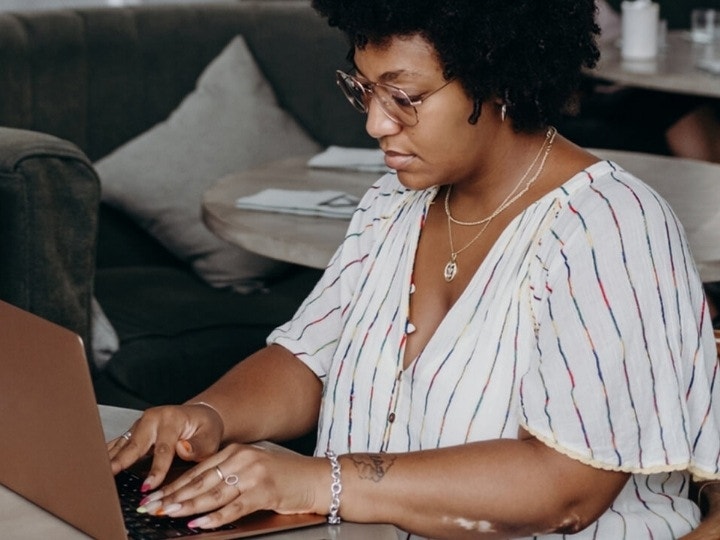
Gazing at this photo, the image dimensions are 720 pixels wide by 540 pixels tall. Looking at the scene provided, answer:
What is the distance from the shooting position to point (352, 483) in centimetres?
136

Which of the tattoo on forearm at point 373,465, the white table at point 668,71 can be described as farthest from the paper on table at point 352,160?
the tattoo on forearm at point 373,465

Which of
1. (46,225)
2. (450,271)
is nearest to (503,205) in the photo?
(450,271)

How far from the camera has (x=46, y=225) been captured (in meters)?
2.52

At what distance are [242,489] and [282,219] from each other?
1262mm

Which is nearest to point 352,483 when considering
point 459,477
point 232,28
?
point 459,477

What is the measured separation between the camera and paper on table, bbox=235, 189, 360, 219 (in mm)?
2549

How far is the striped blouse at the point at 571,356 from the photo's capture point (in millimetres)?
1385

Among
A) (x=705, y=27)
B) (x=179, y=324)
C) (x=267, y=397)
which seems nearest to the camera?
(x=267, y=397)

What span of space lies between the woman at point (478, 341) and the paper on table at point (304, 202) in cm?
74

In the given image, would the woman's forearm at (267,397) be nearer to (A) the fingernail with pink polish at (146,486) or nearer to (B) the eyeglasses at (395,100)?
(A) the fingernail with pink polish at (146,486)

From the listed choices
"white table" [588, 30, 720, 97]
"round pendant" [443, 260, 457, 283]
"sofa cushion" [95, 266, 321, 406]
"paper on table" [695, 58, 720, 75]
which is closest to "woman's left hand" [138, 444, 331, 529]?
"round pendant" [443, 260, 457, 283]

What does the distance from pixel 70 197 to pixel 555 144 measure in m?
1.23

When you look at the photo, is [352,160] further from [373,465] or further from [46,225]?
[373,465]

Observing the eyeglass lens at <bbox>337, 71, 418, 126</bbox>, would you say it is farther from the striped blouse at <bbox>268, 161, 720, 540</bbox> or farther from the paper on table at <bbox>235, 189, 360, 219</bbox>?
the paper on table at <bbox>235, 189, 360, 219</bbox>
